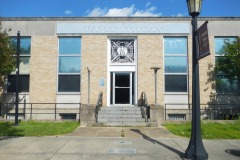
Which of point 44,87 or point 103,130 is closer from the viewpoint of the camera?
point 103,130

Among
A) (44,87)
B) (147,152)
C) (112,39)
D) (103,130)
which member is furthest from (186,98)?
(147,152)

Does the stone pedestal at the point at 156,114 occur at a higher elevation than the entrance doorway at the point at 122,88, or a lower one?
lower

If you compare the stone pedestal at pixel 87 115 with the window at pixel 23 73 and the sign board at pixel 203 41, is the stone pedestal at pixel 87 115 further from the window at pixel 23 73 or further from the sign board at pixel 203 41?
the sign board at pixel 203 41

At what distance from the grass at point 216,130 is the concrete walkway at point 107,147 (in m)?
0.75

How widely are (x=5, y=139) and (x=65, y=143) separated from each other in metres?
2.52

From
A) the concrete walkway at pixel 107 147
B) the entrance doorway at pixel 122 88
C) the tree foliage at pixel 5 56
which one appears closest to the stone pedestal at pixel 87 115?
the concrete walkway at pixel 107 147

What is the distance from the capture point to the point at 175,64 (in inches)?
755

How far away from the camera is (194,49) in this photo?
26.0ft

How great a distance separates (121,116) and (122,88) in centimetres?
373

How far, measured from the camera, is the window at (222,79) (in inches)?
747

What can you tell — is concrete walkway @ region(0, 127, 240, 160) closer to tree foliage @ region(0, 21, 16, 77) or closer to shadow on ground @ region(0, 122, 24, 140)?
shadow on ground @ region(0, 122, 24, 140)

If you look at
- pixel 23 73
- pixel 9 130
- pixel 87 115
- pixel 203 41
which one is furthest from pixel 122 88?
pixel 203 41

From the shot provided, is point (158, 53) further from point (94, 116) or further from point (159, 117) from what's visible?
point (94, 116)

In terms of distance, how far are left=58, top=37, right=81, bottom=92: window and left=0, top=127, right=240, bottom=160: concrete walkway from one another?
24.4ft
